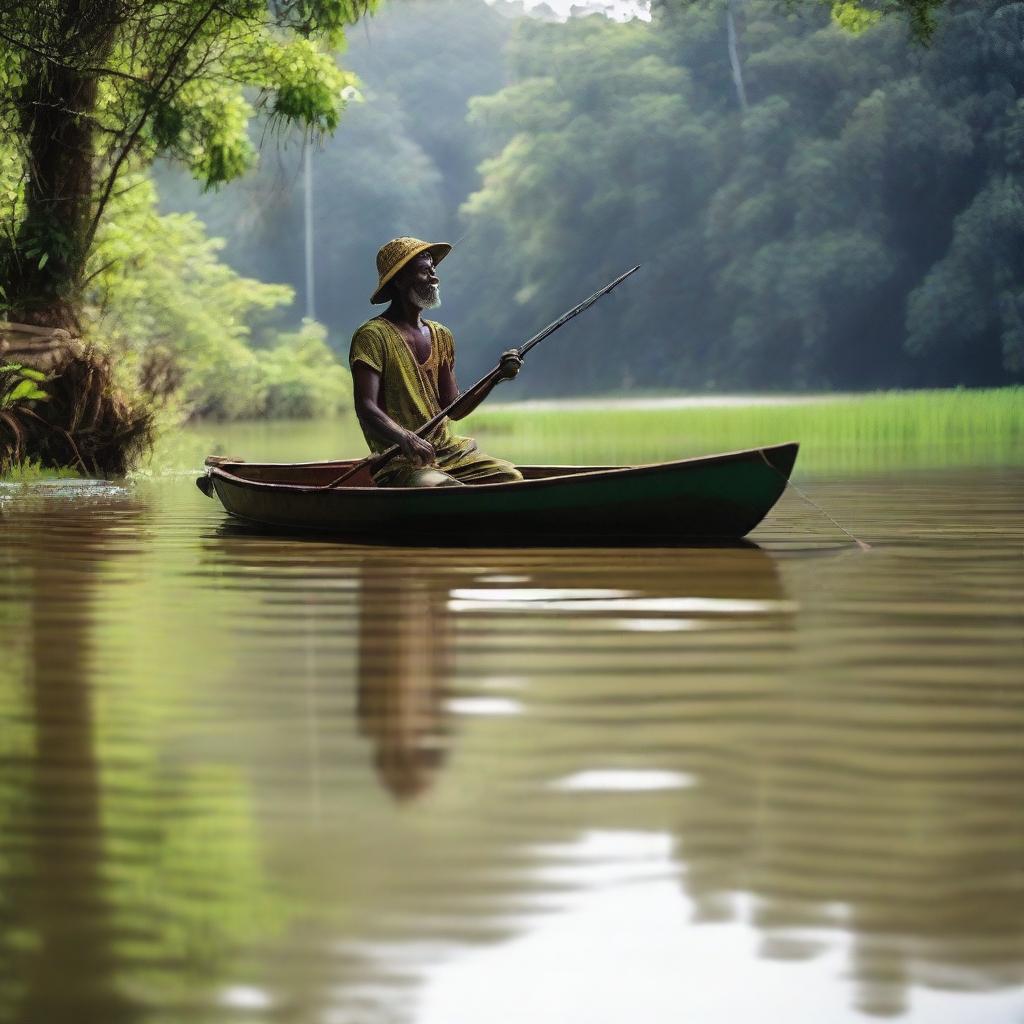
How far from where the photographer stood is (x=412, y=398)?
1059 centimetres

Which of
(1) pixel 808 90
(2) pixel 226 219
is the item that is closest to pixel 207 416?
(1) pixel 808 90

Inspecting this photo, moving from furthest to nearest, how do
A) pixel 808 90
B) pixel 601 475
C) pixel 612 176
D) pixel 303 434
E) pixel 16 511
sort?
1. pixel 612 176
2. pixel 808 90
3. pixel 303 434
4. pixel 16 511
5. pixel 601 475

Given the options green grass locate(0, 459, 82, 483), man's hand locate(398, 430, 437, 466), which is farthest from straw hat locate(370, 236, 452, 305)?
green grass locate(0, 459, 82, 483)

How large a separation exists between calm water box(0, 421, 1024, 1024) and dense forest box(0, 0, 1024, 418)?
1000 inches

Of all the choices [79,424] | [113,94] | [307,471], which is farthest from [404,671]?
[113,94]

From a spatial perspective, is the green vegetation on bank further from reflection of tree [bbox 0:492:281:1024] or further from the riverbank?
reflection of tree [bbox 0:492:281:1024]

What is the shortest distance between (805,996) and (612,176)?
59765mm

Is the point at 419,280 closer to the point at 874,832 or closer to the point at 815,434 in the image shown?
the point at 874,832

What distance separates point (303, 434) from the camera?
34.5 m

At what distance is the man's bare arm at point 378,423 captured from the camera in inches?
411

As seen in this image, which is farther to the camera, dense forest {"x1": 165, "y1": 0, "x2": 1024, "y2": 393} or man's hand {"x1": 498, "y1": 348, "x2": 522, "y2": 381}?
dense forest {"x1": 165, "y1": 0, "x2": 1024, "y2": 393}

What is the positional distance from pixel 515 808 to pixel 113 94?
52.1ft

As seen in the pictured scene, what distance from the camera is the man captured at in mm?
10484

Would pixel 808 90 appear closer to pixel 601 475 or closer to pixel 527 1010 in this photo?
pixel 601 475
